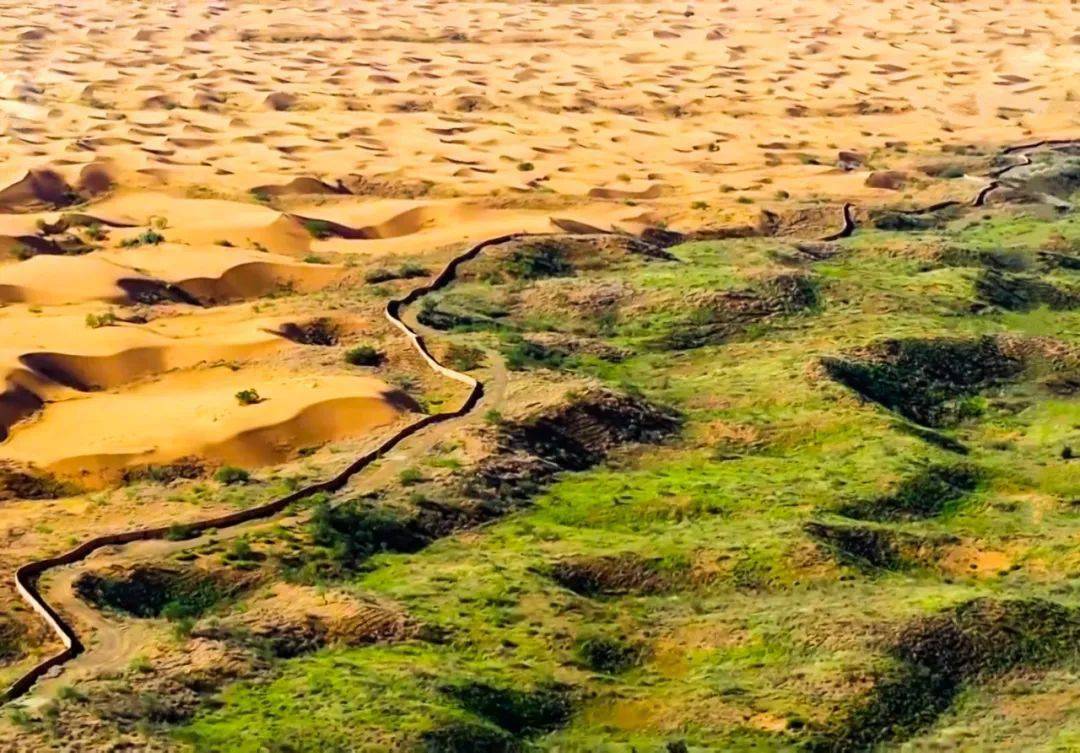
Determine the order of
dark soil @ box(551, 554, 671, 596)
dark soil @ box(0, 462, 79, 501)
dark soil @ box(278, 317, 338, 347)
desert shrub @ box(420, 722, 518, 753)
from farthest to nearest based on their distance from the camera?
dark soil @ box(278, 317, 338, 347) < dark soil @ box(0, 462, 79, 501) < dark soil @ box(551, 554, 671, 596) < desert shrub @ box(420, 722, 518, 753)

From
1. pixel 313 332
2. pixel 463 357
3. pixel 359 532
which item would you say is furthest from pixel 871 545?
pixel 313 332

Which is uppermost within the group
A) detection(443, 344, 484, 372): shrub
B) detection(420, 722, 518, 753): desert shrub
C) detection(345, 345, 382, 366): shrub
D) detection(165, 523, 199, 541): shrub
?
detection(165, 523, 199, 541): shrub

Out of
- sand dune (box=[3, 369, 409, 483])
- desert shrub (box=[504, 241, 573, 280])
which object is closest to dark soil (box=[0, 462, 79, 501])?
sand dune (box=[3, 369, 409, 483])

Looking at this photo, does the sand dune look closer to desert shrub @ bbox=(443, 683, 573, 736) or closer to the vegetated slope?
the vegetated slope

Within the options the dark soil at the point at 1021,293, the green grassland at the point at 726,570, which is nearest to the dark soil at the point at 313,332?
the green grassland at the point at 726,570

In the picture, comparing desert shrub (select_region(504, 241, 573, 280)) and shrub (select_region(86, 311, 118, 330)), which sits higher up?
shrub (select_region(86, 311, 118, 330))

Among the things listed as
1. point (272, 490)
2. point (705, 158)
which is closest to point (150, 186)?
point (705, 158)

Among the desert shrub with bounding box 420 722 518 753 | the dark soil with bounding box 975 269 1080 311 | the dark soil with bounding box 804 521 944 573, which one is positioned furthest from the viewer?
the dark soil with bounding box 975 269 1080 311
